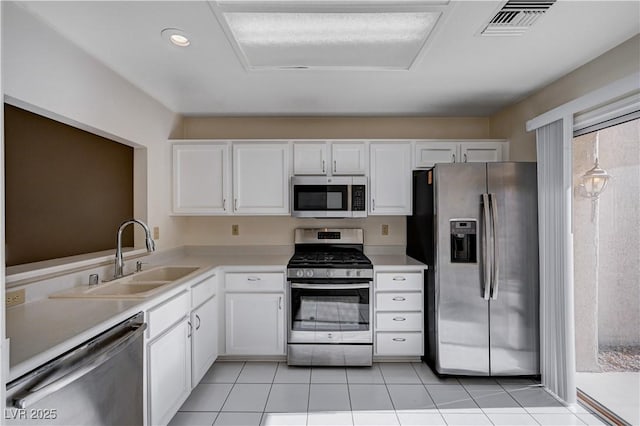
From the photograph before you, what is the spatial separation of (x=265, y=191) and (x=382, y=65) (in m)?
1.57

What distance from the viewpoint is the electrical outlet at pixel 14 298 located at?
63.8 inches

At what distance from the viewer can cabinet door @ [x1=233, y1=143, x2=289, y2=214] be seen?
3264 mm

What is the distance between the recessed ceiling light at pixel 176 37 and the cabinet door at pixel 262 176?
52.1 inches

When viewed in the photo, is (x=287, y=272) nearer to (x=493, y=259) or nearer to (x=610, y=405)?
(x=493, y=259)

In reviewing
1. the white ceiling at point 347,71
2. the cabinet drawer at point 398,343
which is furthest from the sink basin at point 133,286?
the cabinet drawer at point 398,343

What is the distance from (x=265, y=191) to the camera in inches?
129

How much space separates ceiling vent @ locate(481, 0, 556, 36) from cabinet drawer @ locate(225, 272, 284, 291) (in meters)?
2.29

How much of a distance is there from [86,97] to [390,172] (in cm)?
243

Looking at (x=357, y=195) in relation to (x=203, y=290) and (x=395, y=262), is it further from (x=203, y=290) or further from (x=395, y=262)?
(x=203, y=290)

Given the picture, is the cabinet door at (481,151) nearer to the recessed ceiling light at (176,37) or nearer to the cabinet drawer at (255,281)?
the cabinet drawer at (255,281)

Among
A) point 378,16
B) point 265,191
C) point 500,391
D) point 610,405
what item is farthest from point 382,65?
point 610,405

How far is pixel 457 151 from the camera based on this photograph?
3.28 meters

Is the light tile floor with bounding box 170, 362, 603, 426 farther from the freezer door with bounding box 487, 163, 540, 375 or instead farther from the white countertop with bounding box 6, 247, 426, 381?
the white countertop with bounding box 6, 247, 426, 381

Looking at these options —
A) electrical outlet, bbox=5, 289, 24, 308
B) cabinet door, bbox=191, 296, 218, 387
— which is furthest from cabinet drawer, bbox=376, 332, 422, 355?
electrical outlet, bbox=5, 289, 24, 308
